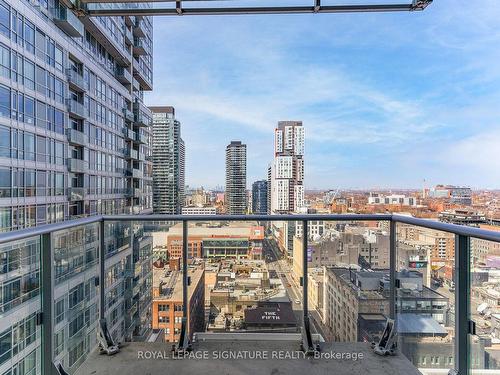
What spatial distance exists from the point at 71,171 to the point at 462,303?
1704 centimetres

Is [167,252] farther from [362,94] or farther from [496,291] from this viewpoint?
[362,94]

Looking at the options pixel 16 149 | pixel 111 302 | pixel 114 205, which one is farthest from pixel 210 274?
pixel 114 205

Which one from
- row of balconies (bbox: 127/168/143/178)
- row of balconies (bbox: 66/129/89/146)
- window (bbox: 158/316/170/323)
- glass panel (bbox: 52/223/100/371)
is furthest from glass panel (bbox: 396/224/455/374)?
row of balconies (bbox: 127/168/143/178)

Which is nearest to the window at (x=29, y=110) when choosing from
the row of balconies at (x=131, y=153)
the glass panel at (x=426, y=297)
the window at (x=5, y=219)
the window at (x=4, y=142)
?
the window at (x=4, y=142)

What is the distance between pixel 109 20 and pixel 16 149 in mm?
11753

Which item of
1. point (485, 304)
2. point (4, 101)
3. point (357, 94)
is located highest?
point (357, 94)

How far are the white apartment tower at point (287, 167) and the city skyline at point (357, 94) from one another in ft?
7.06

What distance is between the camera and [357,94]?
121 ft

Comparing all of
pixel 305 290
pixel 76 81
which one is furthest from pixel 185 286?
pixel 76 81

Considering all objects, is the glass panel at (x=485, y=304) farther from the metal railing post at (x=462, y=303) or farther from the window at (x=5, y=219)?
the window at (x=5, y=219)

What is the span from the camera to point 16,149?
1116 centimetres

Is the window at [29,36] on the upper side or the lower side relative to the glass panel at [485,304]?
upper

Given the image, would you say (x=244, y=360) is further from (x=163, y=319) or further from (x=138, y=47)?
(x=138, y=47)

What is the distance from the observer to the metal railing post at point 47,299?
1.56 meters
